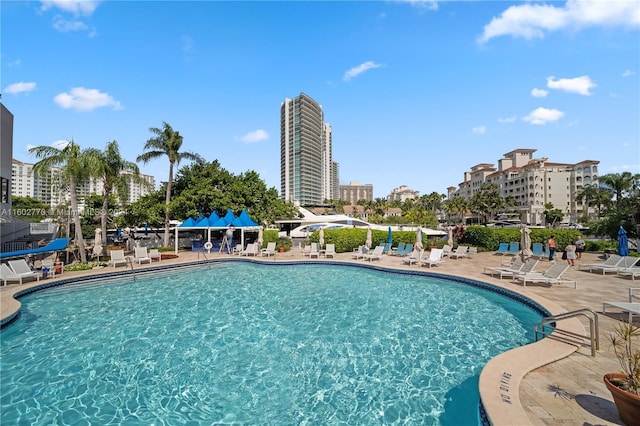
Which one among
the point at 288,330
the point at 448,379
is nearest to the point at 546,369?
the point at 448,379

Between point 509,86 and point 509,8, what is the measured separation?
322 cm

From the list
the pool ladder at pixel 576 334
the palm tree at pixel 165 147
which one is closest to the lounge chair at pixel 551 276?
the pool ladder at pixel 576 334

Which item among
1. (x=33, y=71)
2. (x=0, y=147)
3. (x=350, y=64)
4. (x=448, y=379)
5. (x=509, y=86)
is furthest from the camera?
(x=350, y=64)

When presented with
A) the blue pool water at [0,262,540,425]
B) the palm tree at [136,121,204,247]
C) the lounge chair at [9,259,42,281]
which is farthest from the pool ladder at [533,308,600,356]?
the palm tree at [136,121,204,247]

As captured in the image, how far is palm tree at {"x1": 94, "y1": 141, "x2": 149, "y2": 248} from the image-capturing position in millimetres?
19156

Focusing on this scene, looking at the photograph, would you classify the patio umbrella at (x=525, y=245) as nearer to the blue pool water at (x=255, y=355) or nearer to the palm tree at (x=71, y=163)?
the blue pool water at (x=255, y=355)

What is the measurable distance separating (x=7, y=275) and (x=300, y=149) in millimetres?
127660

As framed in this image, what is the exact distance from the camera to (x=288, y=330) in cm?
769

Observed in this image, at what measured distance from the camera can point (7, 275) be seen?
11312 mm

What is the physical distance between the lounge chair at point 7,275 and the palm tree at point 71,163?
403cm

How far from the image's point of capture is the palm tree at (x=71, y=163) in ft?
A: 49.8

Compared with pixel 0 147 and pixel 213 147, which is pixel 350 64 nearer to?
pixel 213 147

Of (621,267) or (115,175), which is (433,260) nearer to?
(621,267)

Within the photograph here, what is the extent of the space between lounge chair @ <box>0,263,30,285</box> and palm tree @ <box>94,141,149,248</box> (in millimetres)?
6976
